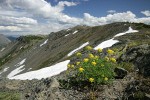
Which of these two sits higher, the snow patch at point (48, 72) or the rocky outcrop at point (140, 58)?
the rocky outcrop at point (140, 58)

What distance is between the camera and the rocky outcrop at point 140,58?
11989 mm

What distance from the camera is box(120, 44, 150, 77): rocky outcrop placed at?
12.0 m

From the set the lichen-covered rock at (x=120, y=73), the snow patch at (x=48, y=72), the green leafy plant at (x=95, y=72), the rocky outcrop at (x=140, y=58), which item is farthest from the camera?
the snow patch at (x=48, y=72)

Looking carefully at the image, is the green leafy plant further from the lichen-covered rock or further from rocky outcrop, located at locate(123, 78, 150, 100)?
rocky outcrop, located at locate(123, 78, 150, 100)

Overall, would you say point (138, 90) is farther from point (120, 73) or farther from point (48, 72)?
point (48, 72)

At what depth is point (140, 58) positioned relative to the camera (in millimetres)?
13195

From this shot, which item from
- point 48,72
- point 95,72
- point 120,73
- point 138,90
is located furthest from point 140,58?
point 48,72

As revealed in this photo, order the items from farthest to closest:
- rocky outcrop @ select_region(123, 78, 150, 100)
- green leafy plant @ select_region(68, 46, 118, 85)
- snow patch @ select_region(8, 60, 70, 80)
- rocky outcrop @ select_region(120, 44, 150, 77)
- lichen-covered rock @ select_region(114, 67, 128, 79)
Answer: snow patch @ select_region(8, 60, 70, 80), lichen-covered rock @ select_region(114, 67, 128, 79), rocky outcrop @ select_region(120, 44, 150, 77), green leafy plant @ select_region(68, 46, 118, 85), rocky outcrop @ select_region(123, 78, 150, 100)

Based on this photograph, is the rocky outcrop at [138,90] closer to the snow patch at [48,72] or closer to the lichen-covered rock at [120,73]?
the lichen-covered rock at [120,73]

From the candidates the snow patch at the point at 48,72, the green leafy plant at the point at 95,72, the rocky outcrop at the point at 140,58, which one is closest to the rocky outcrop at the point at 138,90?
the rocky outcrop at the point at 140,58

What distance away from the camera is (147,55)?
12711 mm

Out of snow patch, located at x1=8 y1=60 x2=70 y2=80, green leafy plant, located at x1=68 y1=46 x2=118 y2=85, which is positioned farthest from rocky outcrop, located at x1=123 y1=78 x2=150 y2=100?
snow patch, located at x1=8 y1=60 x2=70 y2=80

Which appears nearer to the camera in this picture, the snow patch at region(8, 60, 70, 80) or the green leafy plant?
the green leafy plant

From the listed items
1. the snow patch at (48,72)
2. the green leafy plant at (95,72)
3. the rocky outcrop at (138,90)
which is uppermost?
the green leafy plant at (95,72)
